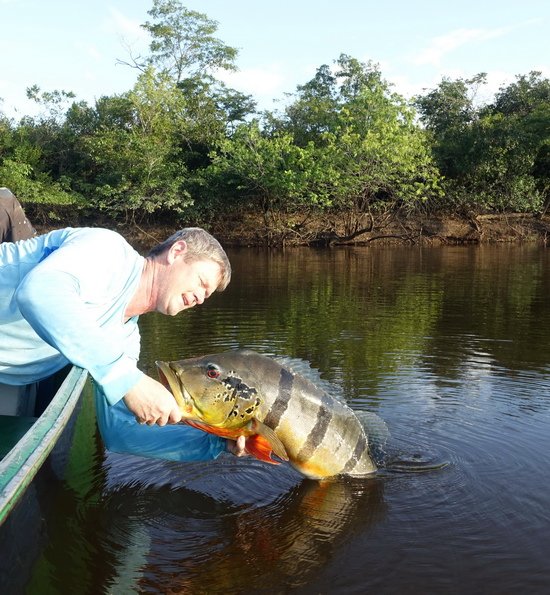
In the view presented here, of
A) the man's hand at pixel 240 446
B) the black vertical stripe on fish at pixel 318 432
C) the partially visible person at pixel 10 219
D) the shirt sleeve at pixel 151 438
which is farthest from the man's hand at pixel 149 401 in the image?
the partially visible person at pixel 10 219

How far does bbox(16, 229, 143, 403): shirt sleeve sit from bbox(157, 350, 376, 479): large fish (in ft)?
2.35

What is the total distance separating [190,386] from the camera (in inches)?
138

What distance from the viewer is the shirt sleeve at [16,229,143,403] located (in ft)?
8.53

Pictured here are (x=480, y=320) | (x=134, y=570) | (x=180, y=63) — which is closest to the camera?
(x=134, y=570)

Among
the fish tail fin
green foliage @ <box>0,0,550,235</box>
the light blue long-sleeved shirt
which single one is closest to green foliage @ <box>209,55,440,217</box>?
green foliage @ <box>0,0,550,235</box>

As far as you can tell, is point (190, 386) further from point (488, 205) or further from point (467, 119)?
point (467, 119)

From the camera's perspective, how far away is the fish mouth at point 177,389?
136 inches

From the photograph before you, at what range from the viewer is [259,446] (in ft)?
12.4

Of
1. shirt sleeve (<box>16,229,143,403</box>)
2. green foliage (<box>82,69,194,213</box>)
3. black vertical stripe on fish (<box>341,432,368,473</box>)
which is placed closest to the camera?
shirt sleeve (<box>16,229,143,403</box>)

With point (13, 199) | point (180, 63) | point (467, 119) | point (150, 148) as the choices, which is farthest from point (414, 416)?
point (180, 63)

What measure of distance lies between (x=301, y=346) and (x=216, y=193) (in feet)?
81.3

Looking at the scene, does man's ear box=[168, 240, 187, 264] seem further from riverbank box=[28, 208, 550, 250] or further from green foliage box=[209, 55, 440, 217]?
riverbank box=[28, 208, 550, 250]

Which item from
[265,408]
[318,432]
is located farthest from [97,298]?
[318,432]

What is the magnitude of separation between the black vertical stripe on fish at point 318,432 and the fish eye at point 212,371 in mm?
859
